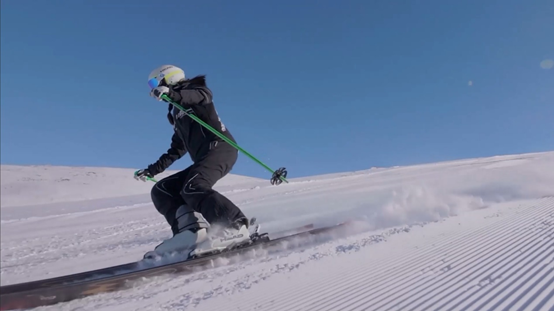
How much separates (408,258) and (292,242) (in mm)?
1321

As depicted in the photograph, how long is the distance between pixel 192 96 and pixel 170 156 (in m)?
1.09

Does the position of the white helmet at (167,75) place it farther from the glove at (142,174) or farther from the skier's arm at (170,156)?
the glove at (142,174)


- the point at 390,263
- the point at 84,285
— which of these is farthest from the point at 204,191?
the point at 390,263

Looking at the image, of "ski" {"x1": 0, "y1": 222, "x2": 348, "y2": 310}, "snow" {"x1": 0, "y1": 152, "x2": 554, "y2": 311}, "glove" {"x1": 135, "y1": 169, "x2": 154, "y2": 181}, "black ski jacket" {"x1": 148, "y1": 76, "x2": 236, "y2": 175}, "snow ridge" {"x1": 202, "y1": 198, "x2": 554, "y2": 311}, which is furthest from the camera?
"glove" {"x1": 135, "y1": 169, "x2": 154, "y2": 181}

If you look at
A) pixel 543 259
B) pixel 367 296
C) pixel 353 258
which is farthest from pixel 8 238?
pixel 543 259

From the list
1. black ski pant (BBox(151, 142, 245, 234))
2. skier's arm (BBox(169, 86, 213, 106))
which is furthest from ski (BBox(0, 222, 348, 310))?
skier's arm (BBox(169, 86, 213, 106))

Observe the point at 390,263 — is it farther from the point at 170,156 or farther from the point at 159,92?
the point at 170,156

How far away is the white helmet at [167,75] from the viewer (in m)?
3.69

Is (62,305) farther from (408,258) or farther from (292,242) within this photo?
(408,258)

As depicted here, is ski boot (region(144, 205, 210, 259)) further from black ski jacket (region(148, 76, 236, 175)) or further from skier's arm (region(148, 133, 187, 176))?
skier's arm (region(148, 133, 187, 176))

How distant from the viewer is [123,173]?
2253cm

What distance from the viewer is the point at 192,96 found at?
11.2ft

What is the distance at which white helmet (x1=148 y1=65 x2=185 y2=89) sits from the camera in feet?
12.1

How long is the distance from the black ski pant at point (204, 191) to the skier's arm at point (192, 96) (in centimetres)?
48
